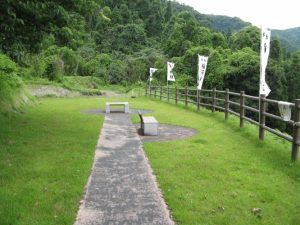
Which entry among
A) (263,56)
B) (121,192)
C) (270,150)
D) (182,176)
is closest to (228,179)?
(182,176)

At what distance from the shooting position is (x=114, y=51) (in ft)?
189

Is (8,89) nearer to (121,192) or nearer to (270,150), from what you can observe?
(270,150)

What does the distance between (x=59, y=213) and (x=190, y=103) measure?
15.7m

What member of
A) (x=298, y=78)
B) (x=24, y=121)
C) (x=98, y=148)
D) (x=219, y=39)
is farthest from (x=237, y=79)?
(x=98, y=148)

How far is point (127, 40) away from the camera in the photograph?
6103 centimetres

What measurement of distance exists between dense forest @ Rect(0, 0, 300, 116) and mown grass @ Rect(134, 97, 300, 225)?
3924 millimetres

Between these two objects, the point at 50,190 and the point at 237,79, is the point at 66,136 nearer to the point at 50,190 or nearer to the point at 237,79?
the point at 50,190

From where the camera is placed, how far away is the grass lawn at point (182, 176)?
4.52 metres

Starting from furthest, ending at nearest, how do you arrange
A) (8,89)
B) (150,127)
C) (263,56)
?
(8,89) → (150,127) → (263,56)

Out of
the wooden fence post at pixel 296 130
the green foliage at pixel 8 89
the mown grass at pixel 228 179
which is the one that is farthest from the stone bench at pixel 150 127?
the green foliage at pixel 8 89

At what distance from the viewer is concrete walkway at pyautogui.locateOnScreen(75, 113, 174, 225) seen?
4.42 metres

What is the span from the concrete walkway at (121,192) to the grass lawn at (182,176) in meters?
0.15

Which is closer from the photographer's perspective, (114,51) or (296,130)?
(296,130)

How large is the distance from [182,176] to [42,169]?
7.71 feet
